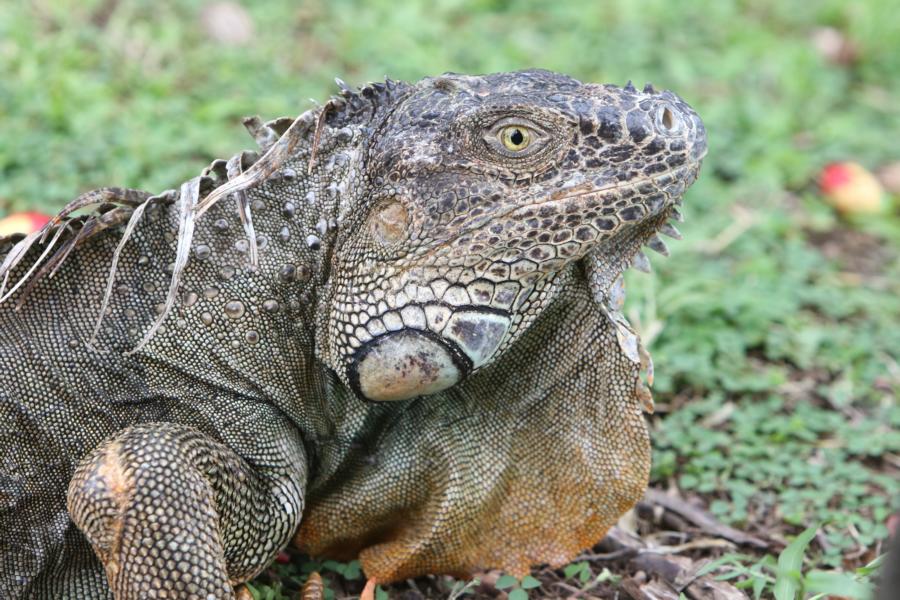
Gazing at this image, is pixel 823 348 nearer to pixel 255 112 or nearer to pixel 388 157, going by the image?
pixel 388 157

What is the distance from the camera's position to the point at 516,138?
3492mm

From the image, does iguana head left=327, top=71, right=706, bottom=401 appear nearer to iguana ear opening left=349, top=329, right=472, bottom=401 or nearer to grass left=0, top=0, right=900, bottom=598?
iguana ear opening left=349, top=329, right=472, bottom=401

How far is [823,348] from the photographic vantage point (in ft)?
20.0

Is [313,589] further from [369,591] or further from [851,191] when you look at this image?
[851,191]

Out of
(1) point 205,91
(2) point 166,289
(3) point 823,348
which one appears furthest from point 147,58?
(3) point 823,348

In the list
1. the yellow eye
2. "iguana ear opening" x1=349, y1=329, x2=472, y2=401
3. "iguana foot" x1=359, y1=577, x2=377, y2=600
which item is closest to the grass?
"iguana foot" x1=359, y1=577, x2=377, y2=600

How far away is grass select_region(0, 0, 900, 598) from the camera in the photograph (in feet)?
17.1

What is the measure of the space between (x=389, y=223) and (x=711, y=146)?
5.34m

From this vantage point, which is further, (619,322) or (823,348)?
(823,348)

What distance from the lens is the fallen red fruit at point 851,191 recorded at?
7.74 m

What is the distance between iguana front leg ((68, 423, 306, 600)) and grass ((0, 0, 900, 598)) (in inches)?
26.7

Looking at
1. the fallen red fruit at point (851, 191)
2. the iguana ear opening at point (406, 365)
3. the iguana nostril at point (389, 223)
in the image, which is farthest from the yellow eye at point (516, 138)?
the fallen red fruit at point (851, 191)

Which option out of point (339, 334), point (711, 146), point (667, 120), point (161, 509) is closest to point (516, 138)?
point (667, 120)

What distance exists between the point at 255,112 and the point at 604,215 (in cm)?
440
